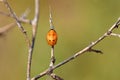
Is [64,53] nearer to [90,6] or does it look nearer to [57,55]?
[57,55]

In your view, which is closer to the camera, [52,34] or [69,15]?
[52,34]

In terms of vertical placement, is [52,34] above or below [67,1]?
above

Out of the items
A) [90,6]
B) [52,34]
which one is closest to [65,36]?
[90,6]

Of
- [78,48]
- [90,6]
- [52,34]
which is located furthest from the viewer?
[90,6]

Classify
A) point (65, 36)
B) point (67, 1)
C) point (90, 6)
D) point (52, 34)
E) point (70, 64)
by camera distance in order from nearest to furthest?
point (52, 34) < point (70, 64) < point (65, 36) < point (90, 6) < point (67, 1)

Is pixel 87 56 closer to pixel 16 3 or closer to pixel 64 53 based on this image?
pixel 64 53

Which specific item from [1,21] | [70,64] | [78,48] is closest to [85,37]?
[78,48]
